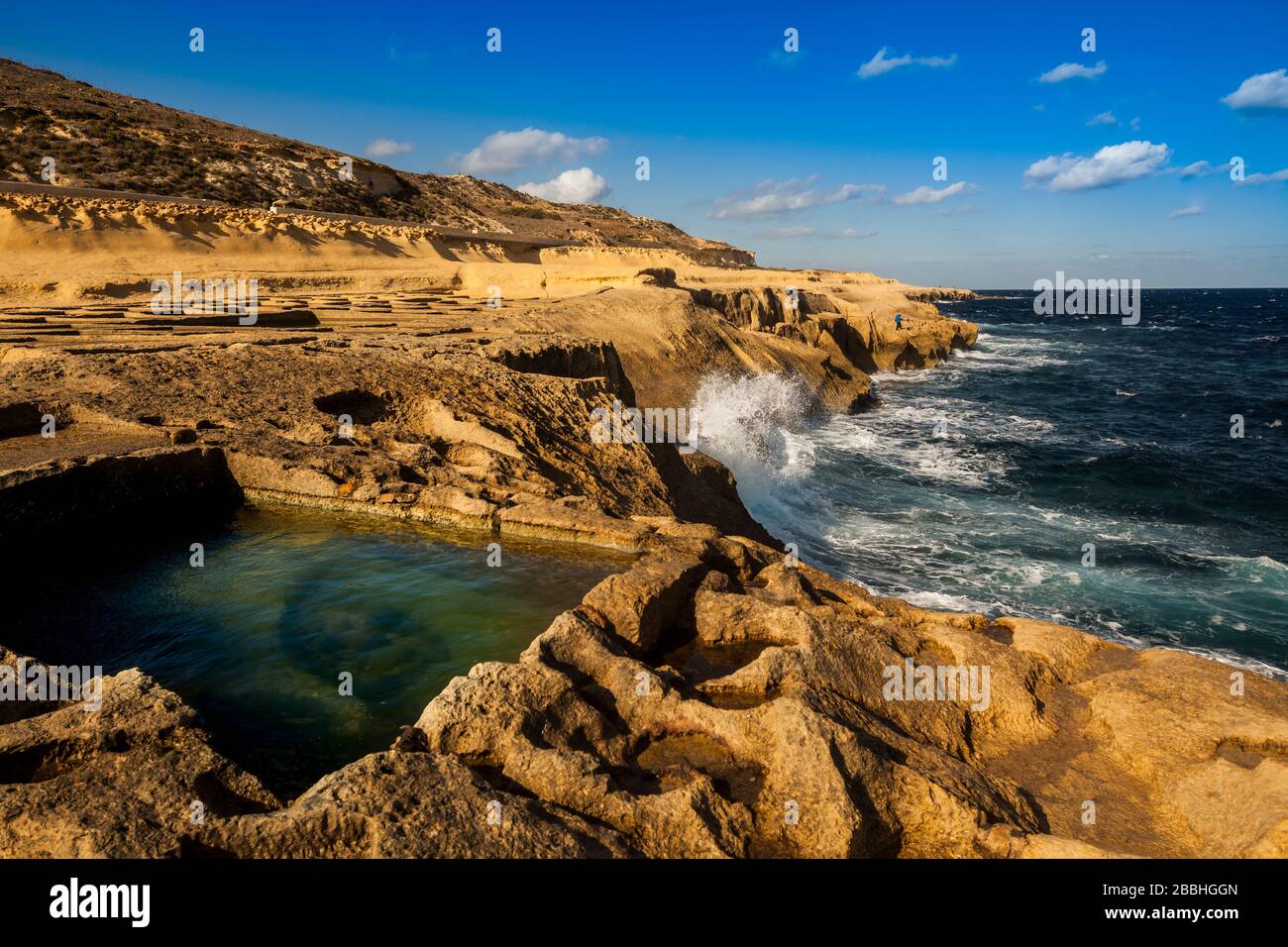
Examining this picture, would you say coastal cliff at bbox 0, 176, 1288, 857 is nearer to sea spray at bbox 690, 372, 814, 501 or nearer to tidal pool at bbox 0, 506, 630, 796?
tidal pool at bbox 0, 506, 630, 796

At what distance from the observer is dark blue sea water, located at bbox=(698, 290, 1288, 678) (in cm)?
1288

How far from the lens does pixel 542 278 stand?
30109mm

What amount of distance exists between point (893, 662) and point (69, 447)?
28.3ft

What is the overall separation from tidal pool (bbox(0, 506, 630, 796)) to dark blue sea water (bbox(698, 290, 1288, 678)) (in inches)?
311

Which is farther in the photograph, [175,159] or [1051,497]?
[175,159]

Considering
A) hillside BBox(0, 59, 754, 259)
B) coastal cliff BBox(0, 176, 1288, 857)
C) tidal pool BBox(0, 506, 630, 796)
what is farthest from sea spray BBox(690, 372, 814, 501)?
hillside BBox(0, 59, 754, 259)

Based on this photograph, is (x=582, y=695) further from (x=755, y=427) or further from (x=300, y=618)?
(x=755, y=427)

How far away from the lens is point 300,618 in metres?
6.36

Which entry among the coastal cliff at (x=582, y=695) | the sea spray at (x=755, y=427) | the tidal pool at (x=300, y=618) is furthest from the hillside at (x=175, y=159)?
the tidal pool at (x=300, y=618)

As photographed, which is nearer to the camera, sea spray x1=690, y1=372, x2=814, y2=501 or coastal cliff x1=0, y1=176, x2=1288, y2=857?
coastal cliff x1=0, y1=176, x2=1288, y2=857

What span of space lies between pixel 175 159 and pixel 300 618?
4722 cm

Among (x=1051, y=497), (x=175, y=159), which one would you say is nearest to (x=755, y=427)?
(x=1051, y=497)
